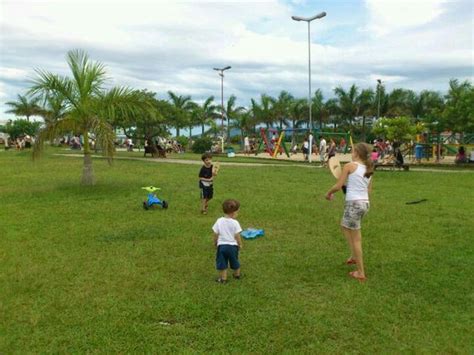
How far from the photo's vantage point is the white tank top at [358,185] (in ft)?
17.8

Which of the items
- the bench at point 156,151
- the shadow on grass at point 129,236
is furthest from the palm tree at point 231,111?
the shadow on grass at point 129,236

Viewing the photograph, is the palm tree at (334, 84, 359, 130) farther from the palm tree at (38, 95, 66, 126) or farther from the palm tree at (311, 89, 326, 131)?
the palm tree at (38, 95, 66, 126)

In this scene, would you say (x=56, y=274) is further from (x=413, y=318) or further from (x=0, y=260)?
(x=413, y=318)

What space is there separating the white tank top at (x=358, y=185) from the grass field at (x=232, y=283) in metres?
0.92

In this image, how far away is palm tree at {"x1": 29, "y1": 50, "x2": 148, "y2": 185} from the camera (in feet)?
41.7

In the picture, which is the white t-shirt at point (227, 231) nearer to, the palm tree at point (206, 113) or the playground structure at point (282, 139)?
the playground structure at point (282, 139)

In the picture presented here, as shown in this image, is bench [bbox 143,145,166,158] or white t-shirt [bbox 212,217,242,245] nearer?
white t-shirt [bbox 212,217,242,245]

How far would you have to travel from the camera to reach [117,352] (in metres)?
3.71

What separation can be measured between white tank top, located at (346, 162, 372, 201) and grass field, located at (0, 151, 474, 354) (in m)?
0.92

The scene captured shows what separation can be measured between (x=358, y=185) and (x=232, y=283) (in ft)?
5.81

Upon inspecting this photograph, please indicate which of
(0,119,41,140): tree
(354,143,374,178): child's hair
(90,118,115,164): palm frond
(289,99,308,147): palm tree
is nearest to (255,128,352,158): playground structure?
(289,99,308,147): palm tree

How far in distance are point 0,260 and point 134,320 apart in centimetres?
282

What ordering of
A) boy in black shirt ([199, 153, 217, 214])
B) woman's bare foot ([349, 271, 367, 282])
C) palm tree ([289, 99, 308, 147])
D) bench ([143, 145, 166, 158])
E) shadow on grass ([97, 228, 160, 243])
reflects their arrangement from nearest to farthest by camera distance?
woman's bare foot ([349, 271, 367, 282]) < shadow on grass ([97, 228, 160, 243]) < boy in black shirt ([199, 153, 217, 214]) < bench ([143, 145, 166, 158]) < palm tree ([289, 99, 308, 147])

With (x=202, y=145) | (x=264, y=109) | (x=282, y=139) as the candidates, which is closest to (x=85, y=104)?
(x=282, y=139)
